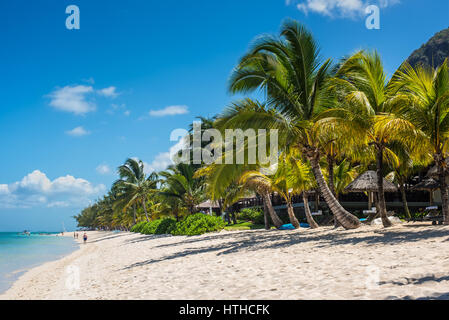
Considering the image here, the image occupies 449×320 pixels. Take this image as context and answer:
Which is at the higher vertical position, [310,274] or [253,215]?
[310,274]

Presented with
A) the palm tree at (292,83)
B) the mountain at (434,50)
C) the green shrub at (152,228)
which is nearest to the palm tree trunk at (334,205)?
the palm tree at (292,83)

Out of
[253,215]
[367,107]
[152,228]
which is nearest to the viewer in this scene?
[367,107]

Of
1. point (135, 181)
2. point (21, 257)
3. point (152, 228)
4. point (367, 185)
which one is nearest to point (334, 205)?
point (367, 185)

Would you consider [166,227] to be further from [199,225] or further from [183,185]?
[199,225]

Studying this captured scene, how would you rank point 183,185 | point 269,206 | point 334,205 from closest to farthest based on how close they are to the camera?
point 334,205 < point 269,206 < point 183,185

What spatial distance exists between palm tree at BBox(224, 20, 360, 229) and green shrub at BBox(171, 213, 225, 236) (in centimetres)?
1074

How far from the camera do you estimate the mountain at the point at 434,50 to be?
59.5 m

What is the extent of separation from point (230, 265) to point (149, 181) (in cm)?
3582

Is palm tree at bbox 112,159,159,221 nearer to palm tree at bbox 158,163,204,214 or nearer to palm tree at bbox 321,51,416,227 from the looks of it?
palm tree at bbox 158,163,204,214

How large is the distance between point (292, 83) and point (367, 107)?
267 centimetres

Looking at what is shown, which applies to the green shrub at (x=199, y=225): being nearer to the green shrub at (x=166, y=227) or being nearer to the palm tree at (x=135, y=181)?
the green shrub at (x=166, y=227)

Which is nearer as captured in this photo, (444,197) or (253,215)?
(444,197)

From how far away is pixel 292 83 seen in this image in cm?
1213
